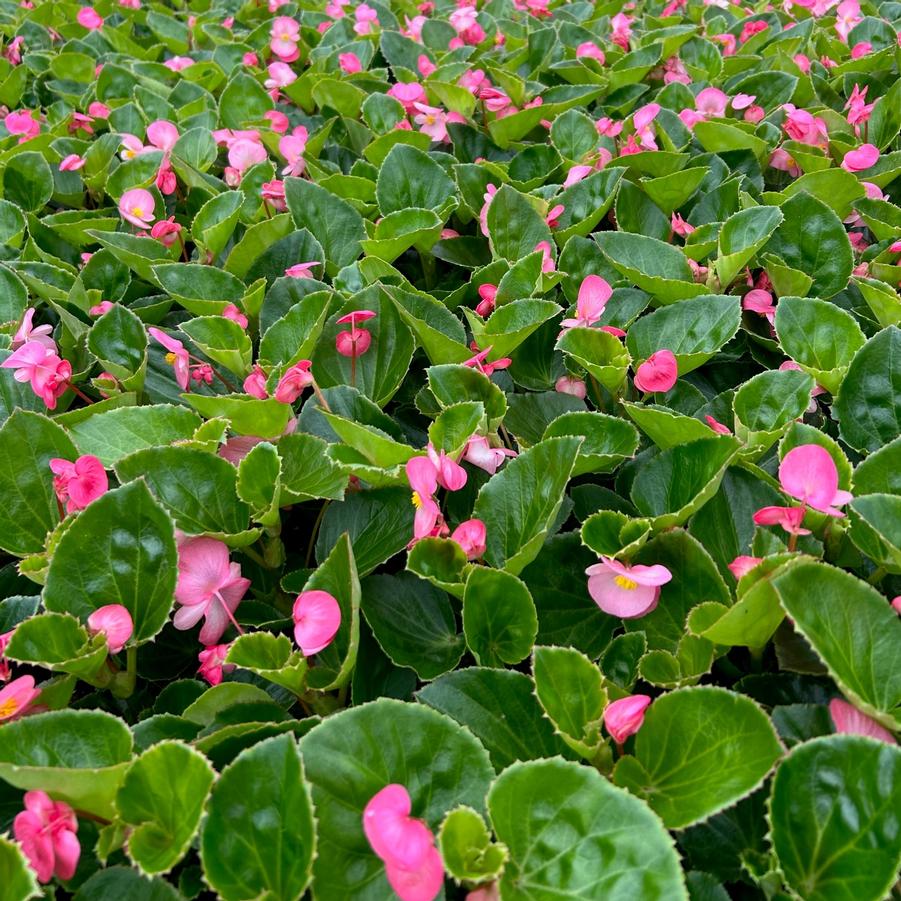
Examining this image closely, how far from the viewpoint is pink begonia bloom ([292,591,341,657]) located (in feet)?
2.31

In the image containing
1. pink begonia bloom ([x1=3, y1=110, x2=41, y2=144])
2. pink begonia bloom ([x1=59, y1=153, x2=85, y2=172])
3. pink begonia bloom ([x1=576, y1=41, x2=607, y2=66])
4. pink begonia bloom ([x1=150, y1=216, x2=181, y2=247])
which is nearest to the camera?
pink begonia bloom ([x1=150, y1=216, x2=181, y2=247])

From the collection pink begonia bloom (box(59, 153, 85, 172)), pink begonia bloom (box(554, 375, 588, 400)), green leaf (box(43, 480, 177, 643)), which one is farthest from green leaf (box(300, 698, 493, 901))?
pink begonia bloom (box(59, 153, 85, 172))

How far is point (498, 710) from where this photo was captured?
699 mm

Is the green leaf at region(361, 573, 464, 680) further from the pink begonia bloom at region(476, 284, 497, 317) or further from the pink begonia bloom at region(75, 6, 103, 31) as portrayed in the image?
the pink begonia bloom at region(75, 6, 103, 31)

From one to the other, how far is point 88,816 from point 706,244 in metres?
0.94

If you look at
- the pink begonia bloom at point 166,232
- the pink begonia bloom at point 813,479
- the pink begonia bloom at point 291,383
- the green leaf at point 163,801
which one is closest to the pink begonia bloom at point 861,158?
the pink begonia bloom at point 813,479

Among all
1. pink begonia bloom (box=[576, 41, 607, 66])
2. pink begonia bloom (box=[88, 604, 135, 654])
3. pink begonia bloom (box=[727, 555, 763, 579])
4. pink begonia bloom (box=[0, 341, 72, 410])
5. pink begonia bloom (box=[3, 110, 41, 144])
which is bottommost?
pink begonia bloom (box=[88, 604, 135, 654])

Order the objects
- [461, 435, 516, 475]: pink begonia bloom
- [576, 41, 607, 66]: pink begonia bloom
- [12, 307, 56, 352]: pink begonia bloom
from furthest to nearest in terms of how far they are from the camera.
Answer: [576, 41, 607, 66]: pink begonia bloom, [12, 307, 56, 352]: pink begonia bloom, [461, 435, 516, 475]: pink begonia bloom

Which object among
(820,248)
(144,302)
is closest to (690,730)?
(820,248)

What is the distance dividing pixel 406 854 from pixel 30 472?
57cm

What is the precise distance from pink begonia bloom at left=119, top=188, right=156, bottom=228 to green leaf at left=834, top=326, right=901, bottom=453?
997 millimetres

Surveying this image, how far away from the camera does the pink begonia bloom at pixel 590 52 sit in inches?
70.6

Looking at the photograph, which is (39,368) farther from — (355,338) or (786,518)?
(786,518)

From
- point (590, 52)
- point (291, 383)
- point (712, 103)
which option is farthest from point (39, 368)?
point (590, 52)
